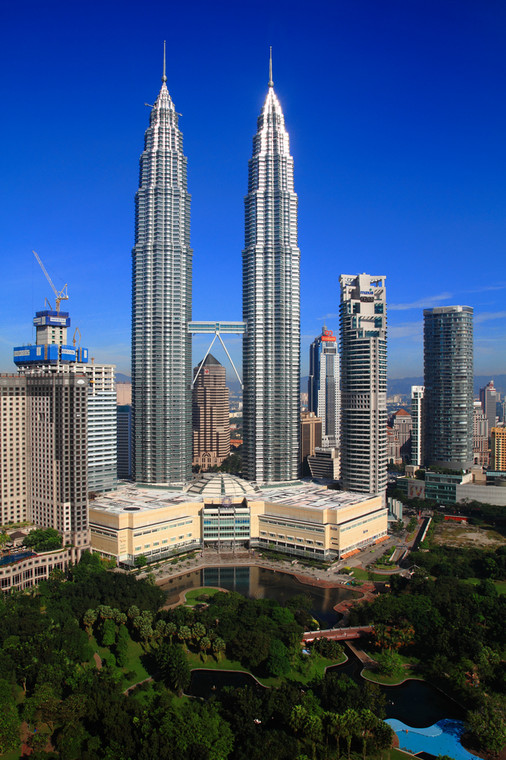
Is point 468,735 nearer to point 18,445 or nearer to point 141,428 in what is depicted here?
point 18,445

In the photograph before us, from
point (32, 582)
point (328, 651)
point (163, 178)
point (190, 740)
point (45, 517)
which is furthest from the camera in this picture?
point (163, 178)

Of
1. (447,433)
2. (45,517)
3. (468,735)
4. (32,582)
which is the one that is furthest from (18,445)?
(447,433)

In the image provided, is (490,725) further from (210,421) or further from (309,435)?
(210,421)

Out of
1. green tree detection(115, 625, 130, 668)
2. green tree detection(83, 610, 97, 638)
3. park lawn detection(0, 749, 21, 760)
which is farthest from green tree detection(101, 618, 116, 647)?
park lawn detection(0, 749, 21, 760)

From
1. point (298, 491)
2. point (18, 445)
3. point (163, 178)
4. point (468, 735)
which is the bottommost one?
point (468, 735)

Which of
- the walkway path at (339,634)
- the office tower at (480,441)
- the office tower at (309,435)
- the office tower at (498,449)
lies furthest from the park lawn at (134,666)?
the office tower at (480,441)

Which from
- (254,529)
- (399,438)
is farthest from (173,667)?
(399,438)

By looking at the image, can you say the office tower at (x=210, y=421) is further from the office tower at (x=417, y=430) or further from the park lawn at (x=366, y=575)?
the park lawn at (x=366, y=575)

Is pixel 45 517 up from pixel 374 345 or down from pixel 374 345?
down
